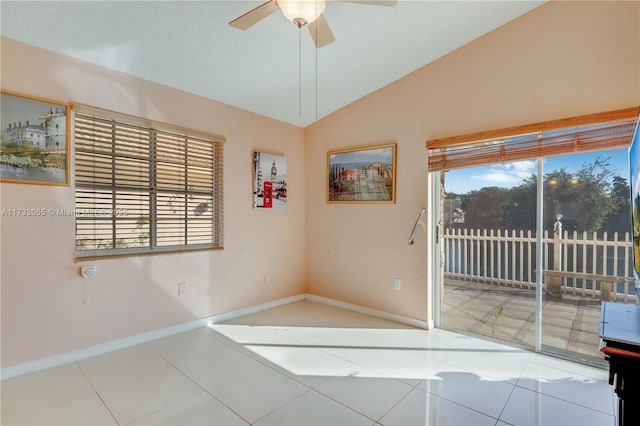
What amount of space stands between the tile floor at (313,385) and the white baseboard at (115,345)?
0.07 meters

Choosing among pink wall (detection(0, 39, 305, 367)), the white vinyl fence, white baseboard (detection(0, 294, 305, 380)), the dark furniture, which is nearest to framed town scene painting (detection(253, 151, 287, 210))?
pink wall (detection(0, 39, 305, 367))

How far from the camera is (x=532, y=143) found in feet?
9.20

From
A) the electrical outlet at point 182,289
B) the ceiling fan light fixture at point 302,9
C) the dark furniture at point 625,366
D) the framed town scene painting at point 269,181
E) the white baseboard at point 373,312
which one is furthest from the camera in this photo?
the framed town scene painting at point 269,181

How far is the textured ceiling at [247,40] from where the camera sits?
2238mm

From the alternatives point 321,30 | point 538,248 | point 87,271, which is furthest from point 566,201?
point 87,271

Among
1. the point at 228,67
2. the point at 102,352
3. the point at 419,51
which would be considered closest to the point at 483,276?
the point at 419,51

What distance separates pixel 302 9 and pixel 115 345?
304 centimetres

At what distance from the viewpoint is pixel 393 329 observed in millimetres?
3449

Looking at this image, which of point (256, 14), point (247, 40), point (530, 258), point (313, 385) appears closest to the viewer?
point (256, 14)

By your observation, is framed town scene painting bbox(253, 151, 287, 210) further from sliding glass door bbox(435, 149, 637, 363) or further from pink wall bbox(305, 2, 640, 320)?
sliding glass door bbox(435, 149, 637, 363)

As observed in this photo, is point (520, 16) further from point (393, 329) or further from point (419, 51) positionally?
point (393, 329)

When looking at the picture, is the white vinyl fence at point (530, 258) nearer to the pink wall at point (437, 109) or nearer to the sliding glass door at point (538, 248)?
the sliding glass door at point (538, 248)

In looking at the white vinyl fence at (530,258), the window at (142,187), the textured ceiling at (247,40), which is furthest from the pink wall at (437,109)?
the window at (142,187)

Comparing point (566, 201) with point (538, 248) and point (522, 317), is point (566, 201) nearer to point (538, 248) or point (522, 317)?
point (538, 248)
